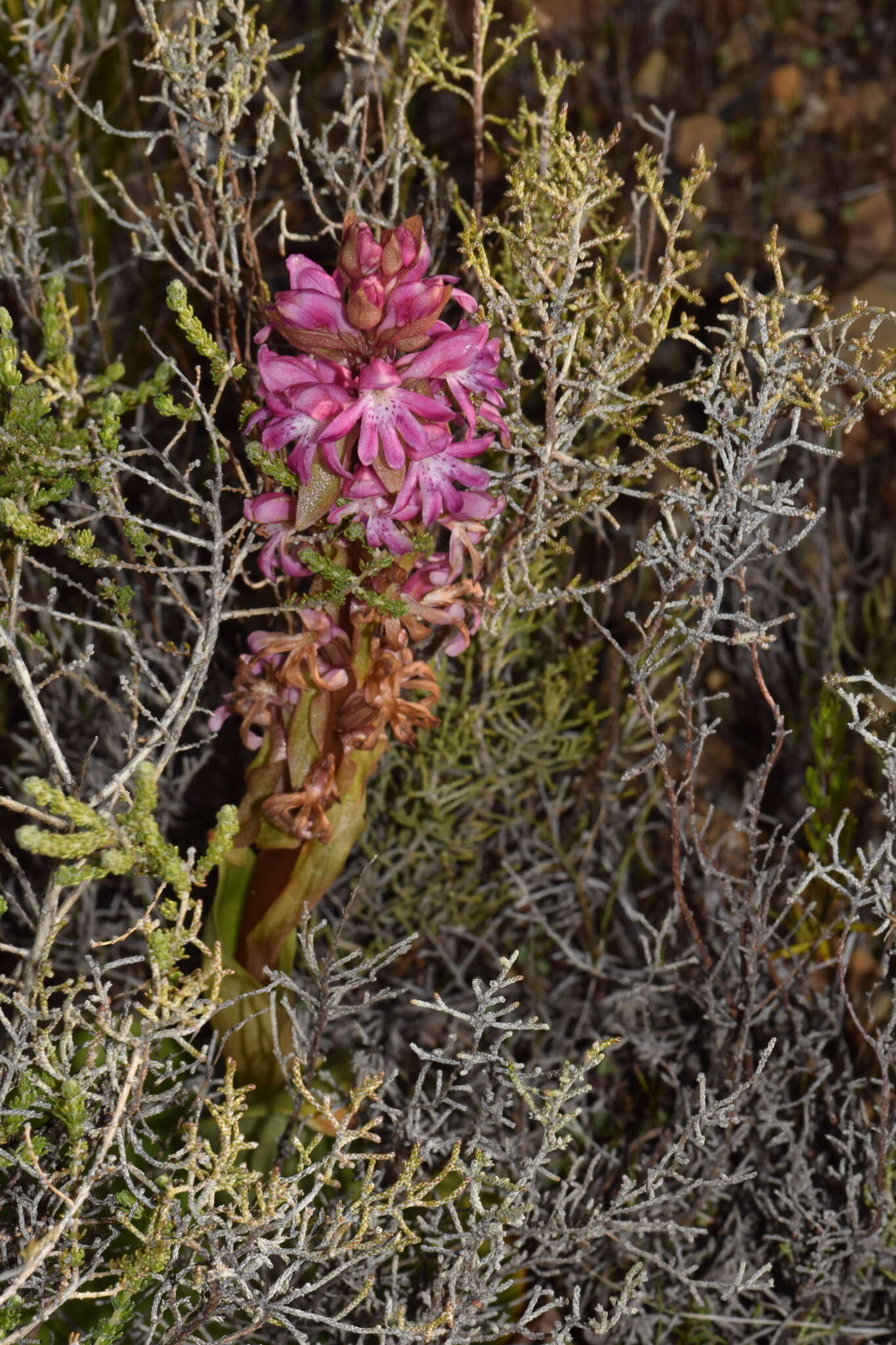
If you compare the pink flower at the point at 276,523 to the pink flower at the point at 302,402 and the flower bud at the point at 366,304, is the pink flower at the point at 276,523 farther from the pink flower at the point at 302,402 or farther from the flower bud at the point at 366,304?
the flower bud at the point at 366,304

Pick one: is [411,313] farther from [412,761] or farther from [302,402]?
[412,761]

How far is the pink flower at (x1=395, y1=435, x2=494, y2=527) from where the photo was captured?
88cm

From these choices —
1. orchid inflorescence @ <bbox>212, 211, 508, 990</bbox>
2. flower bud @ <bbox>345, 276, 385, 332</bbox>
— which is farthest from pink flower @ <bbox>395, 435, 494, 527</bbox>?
flower bud @ <bbox>345, 276, 385, 332</bbox>

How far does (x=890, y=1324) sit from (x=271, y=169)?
198 cm

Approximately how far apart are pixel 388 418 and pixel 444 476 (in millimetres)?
75

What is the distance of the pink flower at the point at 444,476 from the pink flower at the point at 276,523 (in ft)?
0.29

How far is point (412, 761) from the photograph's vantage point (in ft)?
4.85

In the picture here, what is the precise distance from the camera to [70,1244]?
2.61ft

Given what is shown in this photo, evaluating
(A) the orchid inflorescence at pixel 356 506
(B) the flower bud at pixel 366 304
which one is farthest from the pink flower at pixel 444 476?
(B) the flower bud at pixel 366 304

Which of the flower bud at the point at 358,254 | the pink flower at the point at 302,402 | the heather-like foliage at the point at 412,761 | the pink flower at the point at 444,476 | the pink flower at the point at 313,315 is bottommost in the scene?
the heather-like foliage at the point at 412,761

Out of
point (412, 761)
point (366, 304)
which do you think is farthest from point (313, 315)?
point (412, 761)

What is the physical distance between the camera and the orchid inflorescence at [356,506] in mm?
835

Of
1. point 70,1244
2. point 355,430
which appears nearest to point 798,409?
point 355,430

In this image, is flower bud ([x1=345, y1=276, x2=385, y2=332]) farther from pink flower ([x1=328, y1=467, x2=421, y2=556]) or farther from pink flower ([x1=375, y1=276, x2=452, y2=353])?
pink flower ([x1=328, y1=467, x2=421, y2=556])
